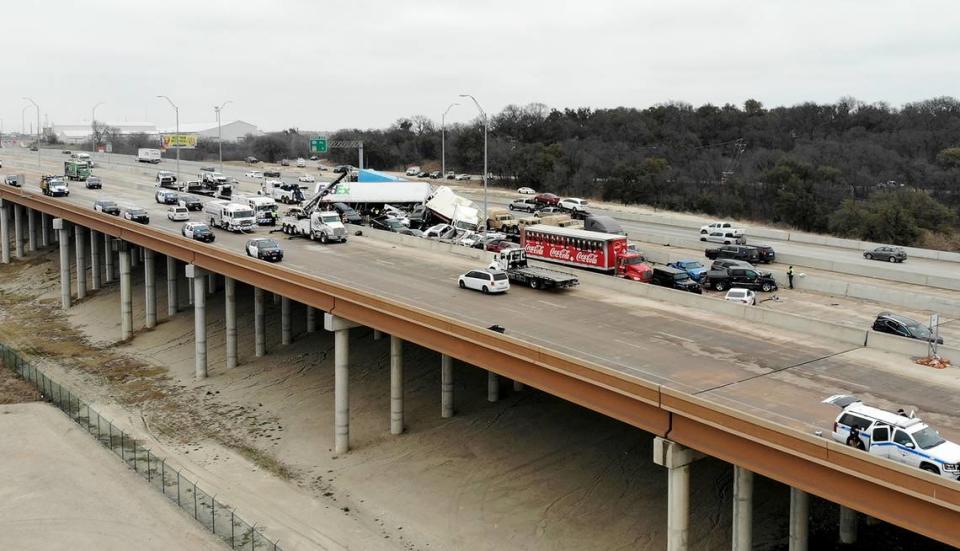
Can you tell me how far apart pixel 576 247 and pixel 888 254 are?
2565cm

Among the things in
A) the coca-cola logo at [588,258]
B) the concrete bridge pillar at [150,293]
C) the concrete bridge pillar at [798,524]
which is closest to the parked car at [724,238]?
the coca-cola logo at [588,258]

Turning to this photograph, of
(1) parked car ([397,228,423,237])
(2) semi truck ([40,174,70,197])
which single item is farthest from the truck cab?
(2) semi truck ([40,174,70,197])

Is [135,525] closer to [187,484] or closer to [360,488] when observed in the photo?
[187,484]

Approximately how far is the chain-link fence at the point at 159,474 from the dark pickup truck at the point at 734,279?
104 feet

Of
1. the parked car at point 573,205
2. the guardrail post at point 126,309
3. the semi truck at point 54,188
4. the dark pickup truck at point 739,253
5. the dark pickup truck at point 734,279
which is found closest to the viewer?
the dark pickup truck at point 734,279

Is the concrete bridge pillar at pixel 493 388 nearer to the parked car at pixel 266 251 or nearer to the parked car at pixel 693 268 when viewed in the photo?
the parked car at pixel 266 251

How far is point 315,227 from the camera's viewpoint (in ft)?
190

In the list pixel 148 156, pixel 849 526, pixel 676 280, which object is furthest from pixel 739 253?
pixel 148 156

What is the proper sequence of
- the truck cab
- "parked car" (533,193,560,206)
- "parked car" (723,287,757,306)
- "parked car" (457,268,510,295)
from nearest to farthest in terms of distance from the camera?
"parked car" (457,268,510,295) < "parked car" (723,287,757,306) < the truck cab < "parked car" (533,193,560,206)

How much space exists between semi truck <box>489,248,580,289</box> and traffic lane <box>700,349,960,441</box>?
15042mm

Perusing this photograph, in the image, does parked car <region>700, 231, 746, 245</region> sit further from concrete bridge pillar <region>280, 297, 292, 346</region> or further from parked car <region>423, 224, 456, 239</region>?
concrete bridge pillar <region>280, 297, 292, 346</region>

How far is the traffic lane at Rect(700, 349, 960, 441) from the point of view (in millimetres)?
23047

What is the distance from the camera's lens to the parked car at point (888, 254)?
61.1 metres

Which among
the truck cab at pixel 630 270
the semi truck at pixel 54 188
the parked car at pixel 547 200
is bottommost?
the truck cab at pixel 630 270
